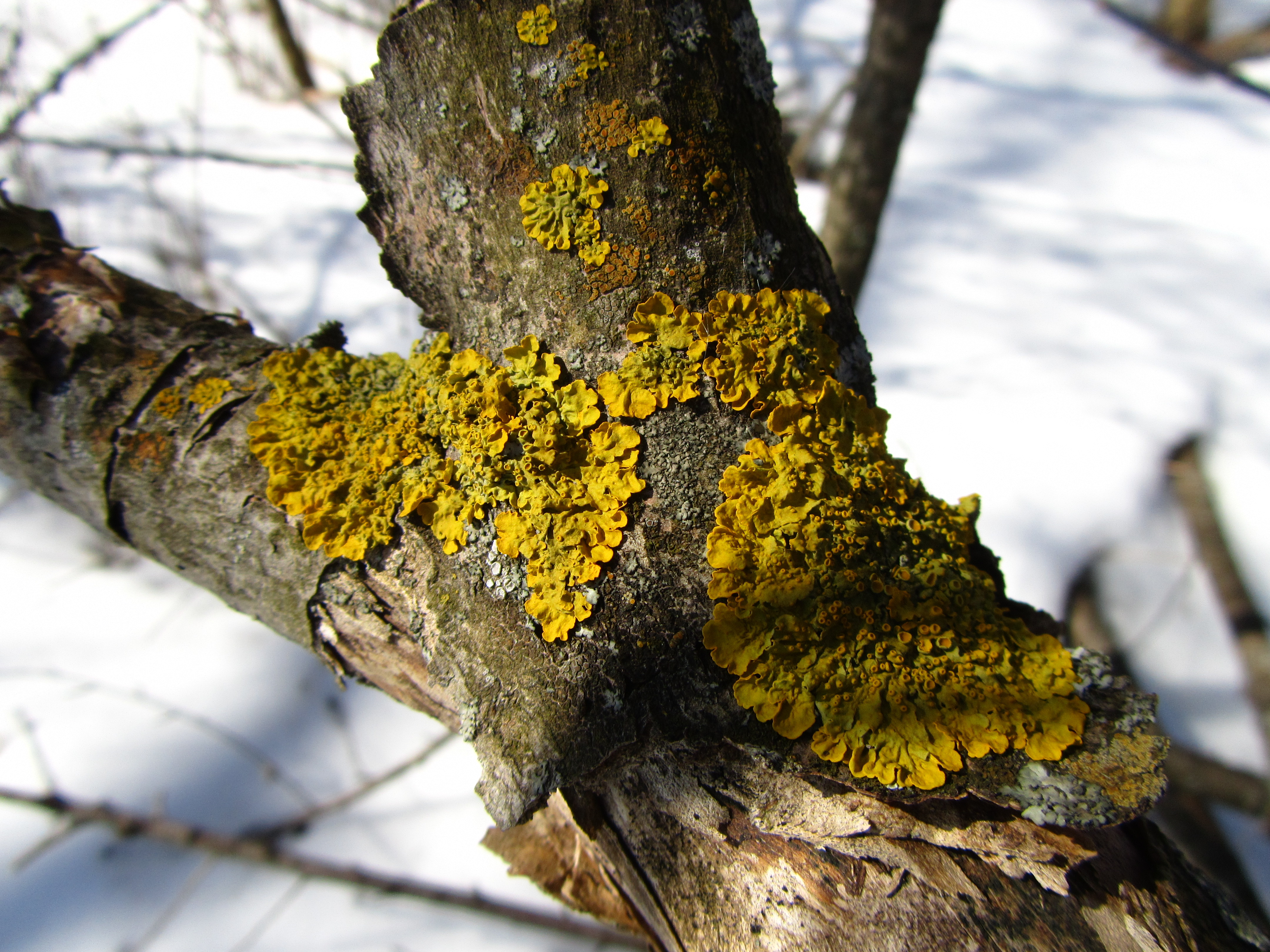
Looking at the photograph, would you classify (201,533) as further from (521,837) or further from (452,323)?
(521,837)

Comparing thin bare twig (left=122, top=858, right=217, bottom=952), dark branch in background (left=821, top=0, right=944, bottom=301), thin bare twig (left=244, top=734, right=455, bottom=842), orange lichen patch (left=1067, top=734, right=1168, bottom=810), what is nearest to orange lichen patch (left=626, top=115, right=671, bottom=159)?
orange lichen patch (left=1067, top=734, right=1168, bottom=810)

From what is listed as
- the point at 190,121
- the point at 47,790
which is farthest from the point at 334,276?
the point at 47,790

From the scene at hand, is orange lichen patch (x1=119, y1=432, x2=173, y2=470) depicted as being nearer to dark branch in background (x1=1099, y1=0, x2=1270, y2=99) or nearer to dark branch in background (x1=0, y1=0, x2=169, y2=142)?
dark branch in background (x1=0, y1=0, x2=169, y2=142)

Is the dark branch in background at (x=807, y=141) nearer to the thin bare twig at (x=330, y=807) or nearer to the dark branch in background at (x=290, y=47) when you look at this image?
the dark branch in background at (x=290, y=47)

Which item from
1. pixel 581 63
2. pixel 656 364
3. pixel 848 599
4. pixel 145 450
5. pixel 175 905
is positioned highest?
pixel 581 63

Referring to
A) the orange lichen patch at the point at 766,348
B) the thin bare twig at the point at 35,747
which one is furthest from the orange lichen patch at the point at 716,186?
the thin bare twig at the point at 35,747

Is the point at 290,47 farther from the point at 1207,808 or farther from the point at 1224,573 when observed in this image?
the point at 1207,808

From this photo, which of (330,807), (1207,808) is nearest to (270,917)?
(330,807)

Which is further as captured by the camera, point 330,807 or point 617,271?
point 330,807
